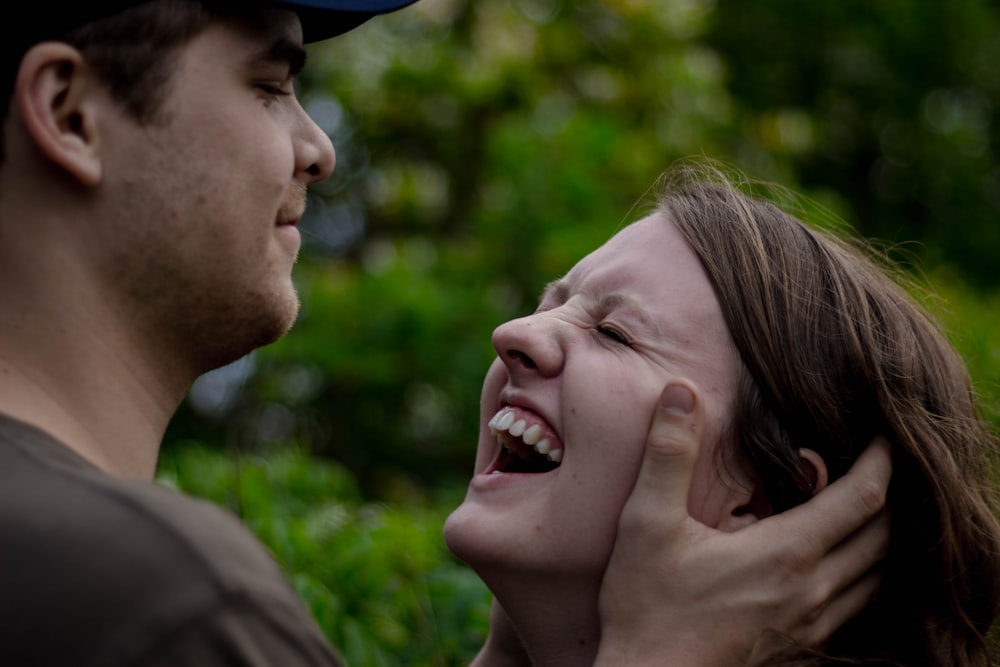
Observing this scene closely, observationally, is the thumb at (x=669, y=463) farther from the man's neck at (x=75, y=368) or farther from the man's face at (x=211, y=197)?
the man's neck at (x=75, y=368)

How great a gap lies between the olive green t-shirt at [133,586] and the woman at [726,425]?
1.14 metres

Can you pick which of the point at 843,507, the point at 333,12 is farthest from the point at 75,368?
the point at 843,507

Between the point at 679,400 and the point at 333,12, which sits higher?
the point at 333,12

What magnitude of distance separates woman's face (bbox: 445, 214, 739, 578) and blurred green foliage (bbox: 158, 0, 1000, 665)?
708 mm

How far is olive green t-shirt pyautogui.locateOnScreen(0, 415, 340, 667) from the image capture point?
1.44 metres

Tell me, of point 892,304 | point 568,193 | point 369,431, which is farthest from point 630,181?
point 892,304

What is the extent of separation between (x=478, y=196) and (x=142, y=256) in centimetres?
778

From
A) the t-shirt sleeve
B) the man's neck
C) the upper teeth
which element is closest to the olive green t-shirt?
the t-shirt sleeve

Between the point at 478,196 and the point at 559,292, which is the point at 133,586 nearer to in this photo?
the point at 559,292

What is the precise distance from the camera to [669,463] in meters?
2.57

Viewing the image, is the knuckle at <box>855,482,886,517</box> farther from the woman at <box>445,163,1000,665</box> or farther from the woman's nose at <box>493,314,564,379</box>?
the woman's nose at <box>493,314,564,379</box>

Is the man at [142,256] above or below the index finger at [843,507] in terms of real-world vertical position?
above

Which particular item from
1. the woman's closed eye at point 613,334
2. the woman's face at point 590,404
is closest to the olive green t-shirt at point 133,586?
the woman's face at point 590,404

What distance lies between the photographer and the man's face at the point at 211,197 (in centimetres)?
206
